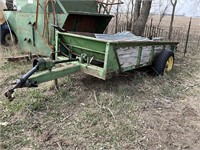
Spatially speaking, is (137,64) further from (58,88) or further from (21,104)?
(21,104)

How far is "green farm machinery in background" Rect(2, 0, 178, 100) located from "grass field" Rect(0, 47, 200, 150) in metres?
0.40

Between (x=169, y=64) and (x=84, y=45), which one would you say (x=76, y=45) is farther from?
(x=169, y=64)

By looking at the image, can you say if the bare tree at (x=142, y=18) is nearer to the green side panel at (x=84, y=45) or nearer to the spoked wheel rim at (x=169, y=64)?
the spoked wheel rim at (x=169, y=64)

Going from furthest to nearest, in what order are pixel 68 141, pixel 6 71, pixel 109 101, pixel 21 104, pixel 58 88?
pixel 6 71 → pixel 58 88 → pixel 109 101 → pixel 21 104 → pixel 68 141

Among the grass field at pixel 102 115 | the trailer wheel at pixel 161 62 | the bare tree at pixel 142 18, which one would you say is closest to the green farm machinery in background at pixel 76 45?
the trailer wheel at pixel 161 62

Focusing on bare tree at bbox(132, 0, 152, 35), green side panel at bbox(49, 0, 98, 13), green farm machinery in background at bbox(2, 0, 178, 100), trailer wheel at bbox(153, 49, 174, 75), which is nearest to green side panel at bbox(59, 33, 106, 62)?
green farm machinery in background at bbox(2, 0, 178, 100)

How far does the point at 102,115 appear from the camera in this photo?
3430mm

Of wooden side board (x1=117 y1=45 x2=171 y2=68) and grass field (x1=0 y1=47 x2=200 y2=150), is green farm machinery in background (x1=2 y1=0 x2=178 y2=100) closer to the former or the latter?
wooden side board (x1=117 y1=45 x2=171 y2=68)

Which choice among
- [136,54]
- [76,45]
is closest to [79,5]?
[76,45]

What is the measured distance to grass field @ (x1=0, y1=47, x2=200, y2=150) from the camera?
2844 millimetres

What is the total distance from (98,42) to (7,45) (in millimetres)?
4708

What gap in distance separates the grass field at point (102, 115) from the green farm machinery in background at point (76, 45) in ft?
1.32

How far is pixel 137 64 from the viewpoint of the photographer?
4.61 meters

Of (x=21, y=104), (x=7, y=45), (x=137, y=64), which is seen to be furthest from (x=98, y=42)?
(x=7, y=45)
